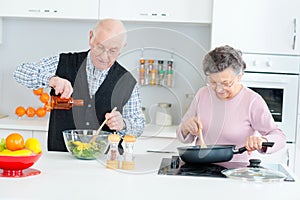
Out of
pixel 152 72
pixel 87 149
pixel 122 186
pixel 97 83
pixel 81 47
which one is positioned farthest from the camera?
pixel 81 47

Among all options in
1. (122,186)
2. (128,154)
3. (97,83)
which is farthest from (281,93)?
(122,186)

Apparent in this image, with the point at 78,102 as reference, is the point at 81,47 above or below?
above

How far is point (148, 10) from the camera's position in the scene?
3.63 meters

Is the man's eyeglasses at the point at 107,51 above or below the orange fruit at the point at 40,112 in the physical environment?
above

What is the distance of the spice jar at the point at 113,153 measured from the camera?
208 cm

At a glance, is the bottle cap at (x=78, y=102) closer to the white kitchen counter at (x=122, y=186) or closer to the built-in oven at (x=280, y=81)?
the white kitchen counter at (x=122, y=186)

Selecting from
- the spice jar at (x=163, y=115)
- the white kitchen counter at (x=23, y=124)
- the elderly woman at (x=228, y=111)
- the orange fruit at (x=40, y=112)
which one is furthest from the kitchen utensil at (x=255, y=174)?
the orange fruit at (x=40, y=112)

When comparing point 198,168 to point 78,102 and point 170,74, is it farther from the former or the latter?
point 170,74

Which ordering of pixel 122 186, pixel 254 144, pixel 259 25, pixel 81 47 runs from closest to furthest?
pixel 122 186, pixel 254 144, pixel 259 25, pixel 81 47

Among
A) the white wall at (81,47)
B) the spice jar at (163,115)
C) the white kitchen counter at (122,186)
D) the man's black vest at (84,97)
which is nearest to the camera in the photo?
the white kitchen counter at (122,186)

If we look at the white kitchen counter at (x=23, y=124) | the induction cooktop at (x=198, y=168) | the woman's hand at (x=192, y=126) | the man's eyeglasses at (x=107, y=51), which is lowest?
the induction cooktop at (x=198, y=168)

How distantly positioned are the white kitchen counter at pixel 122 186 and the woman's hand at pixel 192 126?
30cm

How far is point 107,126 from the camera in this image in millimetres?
2498

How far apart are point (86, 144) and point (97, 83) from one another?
17.1 inches
